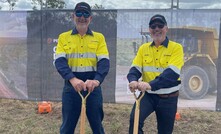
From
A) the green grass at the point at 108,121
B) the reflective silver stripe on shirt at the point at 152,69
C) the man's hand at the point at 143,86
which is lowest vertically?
A: the green grass at the point at 108,121

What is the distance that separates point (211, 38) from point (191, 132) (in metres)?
1.82

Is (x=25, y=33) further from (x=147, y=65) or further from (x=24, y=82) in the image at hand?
(x=147, y=65)

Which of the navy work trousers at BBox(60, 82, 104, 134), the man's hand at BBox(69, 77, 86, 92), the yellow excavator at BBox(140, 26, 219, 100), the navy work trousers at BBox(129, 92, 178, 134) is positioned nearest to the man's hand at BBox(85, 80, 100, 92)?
the man's hand at BBox(69, 77, 86, 92)

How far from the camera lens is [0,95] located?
7730 mm

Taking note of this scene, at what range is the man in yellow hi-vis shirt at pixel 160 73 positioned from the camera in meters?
3.93

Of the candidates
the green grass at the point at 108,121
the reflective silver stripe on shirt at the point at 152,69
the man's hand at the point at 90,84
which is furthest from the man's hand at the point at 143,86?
the green grass at the point at 108,121

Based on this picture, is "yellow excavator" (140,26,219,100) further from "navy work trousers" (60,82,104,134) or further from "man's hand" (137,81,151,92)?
"man's hand" (137,81,151,92)

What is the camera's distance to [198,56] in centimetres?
672

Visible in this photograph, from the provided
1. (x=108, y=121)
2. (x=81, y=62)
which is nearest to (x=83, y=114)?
(x=81, y=62)

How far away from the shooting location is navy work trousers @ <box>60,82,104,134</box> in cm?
404

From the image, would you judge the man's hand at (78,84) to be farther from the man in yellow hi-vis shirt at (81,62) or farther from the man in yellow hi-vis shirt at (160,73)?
the man in yellow hi-vis shirt at (160,73)

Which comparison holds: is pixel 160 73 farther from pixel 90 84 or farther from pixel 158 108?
pixel 90 84

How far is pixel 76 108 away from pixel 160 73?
1.05 m

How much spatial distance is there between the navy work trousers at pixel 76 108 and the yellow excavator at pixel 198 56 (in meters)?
2.91
